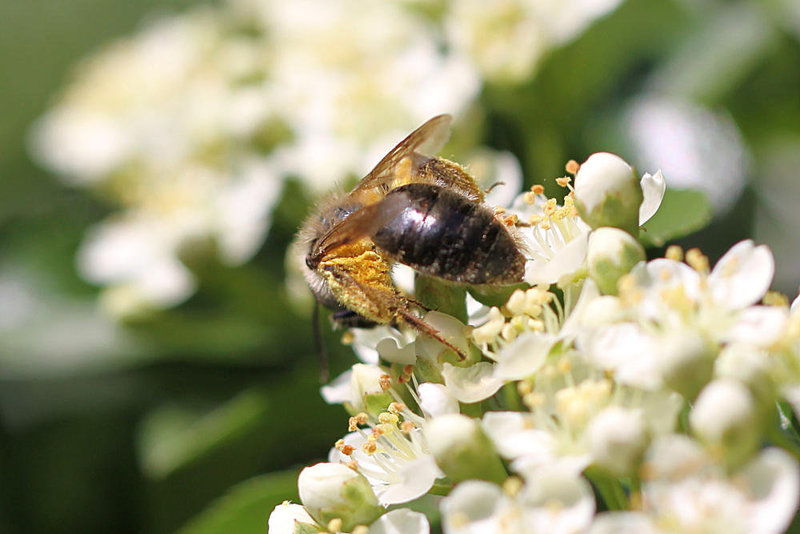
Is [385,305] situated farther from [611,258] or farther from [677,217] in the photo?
[677,217]

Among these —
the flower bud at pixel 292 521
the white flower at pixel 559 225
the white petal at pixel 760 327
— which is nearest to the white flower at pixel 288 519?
the flower bud at pixel 292 521

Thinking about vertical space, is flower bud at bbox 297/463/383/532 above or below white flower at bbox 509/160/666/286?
below

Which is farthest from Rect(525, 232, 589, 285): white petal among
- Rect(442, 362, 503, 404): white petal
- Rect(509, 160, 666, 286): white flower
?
Rect(442, 362, 503, 404): white petal

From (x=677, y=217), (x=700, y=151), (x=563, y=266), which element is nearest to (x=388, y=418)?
(x=563, y=266)

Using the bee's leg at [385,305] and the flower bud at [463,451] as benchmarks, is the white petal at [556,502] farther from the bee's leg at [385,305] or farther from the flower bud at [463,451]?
the bee's leg at [385,305]

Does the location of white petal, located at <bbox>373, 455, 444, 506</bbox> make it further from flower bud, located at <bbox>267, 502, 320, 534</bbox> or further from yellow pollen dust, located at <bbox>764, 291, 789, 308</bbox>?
yellow pollen dust, located at <bbox>764, 291, 789, 308</bbox>

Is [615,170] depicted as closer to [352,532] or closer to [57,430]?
[352,532]

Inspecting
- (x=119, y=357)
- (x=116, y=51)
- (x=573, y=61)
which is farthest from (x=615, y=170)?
(x=116, y=51)
